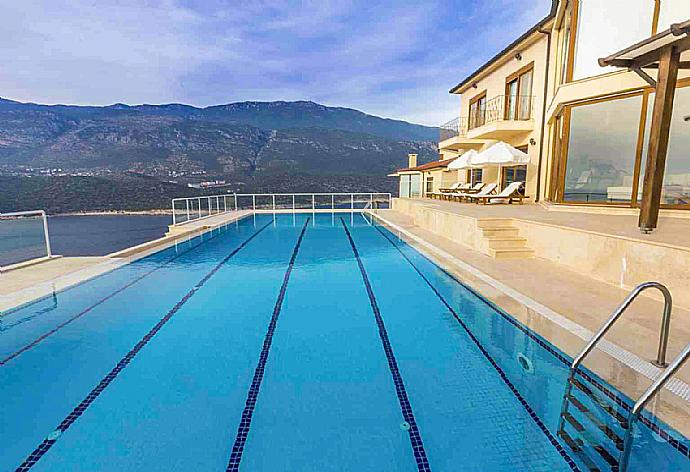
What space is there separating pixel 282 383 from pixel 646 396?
2.60m

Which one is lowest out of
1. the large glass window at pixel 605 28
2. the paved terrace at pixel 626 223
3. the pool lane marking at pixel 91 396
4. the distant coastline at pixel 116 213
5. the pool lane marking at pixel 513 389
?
the pool lane marking at pixel 91 396

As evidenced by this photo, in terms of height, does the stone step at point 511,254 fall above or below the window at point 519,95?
below

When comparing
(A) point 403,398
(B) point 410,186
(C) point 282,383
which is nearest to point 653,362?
(A) point 403,398

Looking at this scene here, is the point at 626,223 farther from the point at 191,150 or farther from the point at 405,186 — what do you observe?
the point at 191,150

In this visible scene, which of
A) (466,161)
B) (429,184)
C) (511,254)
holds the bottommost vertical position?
(511,254)

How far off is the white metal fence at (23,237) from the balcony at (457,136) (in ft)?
47.2

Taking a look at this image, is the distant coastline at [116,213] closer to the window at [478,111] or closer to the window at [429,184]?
the window at [478,111]

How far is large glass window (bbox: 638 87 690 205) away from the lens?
263 inches

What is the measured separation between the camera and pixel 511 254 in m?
7.02

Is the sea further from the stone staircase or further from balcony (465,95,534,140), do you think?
balcony (465,95,534,140)

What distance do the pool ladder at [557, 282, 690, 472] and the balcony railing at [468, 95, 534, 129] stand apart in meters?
11.3

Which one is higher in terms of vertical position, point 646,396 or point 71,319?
point 646,396

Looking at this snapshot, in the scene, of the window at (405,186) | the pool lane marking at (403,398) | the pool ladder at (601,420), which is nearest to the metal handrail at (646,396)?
the pool ladder at (601,420)

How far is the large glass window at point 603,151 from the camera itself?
24.8 feet
